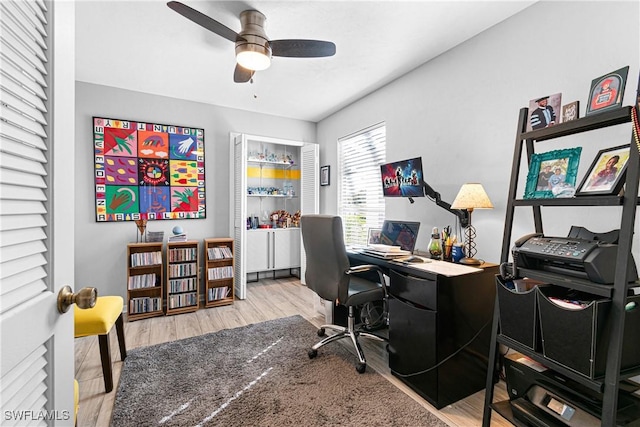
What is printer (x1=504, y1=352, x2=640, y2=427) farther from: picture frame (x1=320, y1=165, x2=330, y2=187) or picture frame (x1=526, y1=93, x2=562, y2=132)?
picture frame (x1=320, y1=165, x2=330, y2=187)

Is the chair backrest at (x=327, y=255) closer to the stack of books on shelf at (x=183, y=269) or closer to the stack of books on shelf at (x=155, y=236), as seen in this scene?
the stack of books on shelf at (x=183, y=269)

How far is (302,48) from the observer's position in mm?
2102

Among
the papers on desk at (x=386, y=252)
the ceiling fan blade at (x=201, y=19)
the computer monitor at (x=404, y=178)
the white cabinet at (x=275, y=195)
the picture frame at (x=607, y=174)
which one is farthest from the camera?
the white cabinet at (x=275, y=195)

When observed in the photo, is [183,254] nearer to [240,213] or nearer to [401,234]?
[240,213]

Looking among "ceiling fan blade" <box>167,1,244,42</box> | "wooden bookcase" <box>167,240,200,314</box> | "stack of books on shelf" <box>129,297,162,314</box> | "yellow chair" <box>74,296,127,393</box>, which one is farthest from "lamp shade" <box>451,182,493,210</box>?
"stack of books on shelf" <box>129,297,162,314</box>

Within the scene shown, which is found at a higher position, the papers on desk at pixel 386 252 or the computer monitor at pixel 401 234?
the computer monitor at pixel 401 234

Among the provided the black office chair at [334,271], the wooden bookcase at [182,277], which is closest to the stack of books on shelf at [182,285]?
the wooden bookcase at [182,277]

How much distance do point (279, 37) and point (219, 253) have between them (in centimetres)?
244

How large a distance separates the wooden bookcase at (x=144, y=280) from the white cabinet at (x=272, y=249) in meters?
1.17

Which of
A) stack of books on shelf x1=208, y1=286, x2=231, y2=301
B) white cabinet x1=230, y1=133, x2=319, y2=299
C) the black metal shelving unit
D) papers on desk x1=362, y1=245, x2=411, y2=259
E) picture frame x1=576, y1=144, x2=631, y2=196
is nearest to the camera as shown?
the black metal shelving unit

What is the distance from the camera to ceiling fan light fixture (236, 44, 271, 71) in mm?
2057

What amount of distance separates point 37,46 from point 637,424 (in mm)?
2270

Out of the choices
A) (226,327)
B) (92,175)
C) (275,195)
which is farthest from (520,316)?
(92,175)

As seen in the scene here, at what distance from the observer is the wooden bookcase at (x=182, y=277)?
329 cm
